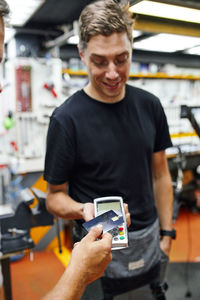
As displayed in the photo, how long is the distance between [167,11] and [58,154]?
A: 1.75 feet

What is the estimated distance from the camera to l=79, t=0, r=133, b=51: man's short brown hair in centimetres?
82

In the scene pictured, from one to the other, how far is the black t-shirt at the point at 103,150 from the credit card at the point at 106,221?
1.04 ft

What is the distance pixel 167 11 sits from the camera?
25.1 inches

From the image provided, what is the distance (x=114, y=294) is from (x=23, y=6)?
3.17 meters

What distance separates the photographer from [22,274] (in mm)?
2229

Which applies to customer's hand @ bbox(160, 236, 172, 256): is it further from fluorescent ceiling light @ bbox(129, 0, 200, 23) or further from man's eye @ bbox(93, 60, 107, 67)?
fluorescent ceiling light @ bbox(129, 0, 200, 23)

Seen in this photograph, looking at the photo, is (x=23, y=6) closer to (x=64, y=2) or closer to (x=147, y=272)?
(x=64, y=2)

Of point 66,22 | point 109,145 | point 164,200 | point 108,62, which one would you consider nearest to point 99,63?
point 108,62

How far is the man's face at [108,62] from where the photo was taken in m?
0.87

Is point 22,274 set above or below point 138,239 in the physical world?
below

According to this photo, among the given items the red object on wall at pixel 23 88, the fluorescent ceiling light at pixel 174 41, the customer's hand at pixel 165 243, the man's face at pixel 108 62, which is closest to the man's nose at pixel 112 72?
the man's face at pixel 108 62

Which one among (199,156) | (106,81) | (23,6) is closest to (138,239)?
(106,81)

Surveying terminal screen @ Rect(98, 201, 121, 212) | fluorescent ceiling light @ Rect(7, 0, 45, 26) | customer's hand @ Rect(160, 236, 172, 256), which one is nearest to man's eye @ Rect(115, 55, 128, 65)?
terminal screen @ Rect(98, 201, 121, 212)

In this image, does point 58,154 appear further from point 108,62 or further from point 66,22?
point 66,22
